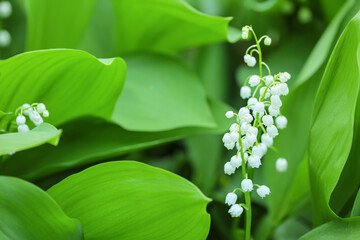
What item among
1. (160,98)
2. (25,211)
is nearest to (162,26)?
(160,98)

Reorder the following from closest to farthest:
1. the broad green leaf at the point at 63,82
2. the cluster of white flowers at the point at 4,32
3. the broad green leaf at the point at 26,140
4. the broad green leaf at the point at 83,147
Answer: the broad green leaf at the point at 26,140 → the broad green leaf at the point at 63,82 → the broad green leaf at the point at 83,147 → the cluster of white flowers at the point at 4,32

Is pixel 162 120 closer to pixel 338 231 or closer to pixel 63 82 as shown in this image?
pixel 63 82

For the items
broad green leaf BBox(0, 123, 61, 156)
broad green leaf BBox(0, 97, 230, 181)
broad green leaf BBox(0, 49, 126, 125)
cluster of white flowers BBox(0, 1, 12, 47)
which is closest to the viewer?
broad green leaf BBox(0, 123, 61, 156)

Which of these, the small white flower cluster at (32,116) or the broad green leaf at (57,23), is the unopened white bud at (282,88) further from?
the broad green leaf at (57,23)

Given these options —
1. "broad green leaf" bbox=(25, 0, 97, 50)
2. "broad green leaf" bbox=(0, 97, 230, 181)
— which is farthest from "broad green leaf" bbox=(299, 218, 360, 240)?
"broad green leaf" bbox=(25, 0, 97, 50)

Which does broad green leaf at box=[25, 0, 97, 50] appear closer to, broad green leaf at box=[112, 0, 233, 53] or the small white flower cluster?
broad green leaf at box=[112, 0, 233, 53]

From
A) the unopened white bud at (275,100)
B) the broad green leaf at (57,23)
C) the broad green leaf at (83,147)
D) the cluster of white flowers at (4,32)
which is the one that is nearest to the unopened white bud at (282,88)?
the unopened white bud at (275,100)

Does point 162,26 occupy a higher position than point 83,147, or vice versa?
point 162,26

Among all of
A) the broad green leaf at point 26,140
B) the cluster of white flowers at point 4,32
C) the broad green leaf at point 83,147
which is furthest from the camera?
the cluster of white flowers at point 4,32
